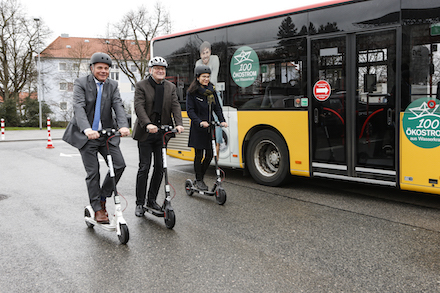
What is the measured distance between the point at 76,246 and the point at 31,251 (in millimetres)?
435

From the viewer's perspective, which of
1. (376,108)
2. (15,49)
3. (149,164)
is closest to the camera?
(149,164)

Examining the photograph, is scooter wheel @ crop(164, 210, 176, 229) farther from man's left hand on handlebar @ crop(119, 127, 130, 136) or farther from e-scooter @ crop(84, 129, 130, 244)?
man's left hand on handlebar @ crop(119, 127, 130, 136)

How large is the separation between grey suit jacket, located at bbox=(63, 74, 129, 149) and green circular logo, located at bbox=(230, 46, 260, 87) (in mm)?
3436

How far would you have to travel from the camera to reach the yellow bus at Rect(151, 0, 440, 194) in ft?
19.1

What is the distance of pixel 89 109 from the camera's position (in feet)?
15.8

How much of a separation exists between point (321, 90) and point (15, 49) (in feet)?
131

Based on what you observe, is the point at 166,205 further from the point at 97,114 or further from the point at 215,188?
the point at 215,188

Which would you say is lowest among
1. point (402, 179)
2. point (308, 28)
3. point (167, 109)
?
point (402, 179)

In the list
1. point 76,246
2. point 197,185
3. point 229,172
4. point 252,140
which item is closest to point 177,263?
point 76,246

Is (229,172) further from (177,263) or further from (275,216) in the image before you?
(177,263)

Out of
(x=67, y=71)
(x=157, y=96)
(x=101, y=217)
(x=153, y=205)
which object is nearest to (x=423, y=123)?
(x=157, y=96)

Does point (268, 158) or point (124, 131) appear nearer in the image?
point (124, 131)

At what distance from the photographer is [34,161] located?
38.8 ft

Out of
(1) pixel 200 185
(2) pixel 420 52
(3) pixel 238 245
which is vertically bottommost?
(3) pixel 238 245
